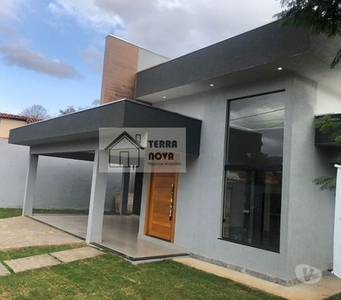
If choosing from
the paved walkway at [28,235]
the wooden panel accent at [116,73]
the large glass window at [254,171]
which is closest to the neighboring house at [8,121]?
the paved walkway at [28,235]

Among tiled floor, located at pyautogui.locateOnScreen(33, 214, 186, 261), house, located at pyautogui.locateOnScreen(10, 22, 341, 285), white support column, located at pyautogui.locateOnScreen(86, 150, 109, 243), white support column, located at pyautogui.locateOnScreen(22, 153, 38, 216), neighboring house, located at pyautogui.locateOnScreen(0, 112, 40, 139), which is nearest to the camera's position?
house, located at pyautogui.locateOnScreen(10, 22, 341, 285)

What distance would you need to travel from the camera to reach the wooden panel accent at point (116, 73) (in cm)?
1072

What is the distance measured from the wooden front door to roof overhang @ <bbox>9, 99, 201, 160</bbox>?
1534 mm

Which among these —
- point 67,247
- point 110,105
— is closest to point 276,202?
point 110,105

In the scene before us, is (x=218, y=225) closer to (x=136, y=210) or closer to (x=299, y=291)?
(x=299, y=291)

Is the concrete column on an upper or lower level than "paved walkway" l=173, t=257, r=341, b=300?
upper

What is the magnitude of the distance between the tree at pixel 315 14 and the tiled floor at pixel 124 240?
5.99m

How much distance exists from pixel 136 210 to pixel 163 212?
8004 mm

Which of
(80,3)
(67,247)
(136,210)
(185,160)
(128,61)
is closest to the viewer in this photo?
(67,247)

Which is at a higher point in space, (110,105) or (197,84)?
(197,84)

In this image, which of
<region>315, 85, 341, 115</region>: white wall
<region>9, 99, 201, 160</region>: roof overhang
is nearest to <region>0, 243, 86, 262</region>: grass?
<region>9, 99, 201, 160</region>: roof overhang

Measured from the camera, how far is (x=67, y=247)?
8867 millimetres

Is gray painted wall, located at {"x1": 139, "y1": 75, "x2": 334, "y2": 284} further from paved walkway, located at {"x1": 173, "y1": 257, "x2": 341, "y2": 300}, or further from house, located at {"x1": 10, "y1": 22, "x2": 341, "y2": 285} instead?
paved walkway, located at {"x1": 173, "y1": 257, "x2": 341, "y2": 300}

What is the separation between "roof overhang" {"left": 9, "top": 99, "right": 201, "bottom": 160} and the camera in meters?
7.79
